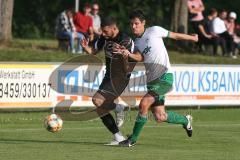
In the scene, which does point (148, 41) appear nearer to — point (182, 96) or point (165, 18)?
point (182, 96)

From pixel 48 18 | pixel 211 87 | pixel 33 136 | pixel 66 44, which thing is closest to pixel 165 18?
pixel 48 18

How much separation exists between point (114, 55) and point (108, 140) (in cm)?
166

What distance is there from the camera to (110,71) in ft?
51.9

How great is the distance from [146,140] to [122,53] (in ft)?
7.56

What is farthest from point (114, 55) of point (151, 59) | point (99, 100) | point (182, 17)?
point (182, 17)

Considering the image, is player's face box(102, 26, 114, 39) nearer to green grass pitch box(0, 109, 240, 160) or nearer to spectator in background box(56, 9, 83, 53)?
green grass pitch box(0, 109, 240, 160)

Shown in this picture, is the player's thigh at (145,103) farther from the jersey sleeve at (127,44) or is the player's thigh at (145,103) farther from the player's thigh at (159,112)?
the jersey sleeve at (127,44)

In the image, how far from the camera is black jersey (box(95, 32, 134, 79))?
15383 mm

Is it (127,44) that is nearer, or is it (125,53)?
(125,53)

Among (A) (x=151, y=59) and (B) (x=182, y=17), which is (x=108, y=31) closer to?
(A) (x=151, y=59)

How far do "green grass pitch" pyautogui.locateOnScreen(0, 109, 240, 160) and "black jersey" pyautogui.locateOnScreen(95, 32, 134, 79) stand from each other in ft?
4.09

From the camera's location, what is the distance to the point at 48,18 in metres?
62.5

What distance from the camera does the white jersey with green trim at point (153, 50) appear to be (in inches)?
583

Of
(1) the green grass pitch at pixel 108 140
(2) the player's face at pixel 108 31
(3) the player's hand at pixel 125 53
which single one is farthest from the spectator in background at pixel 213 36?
(3) the player's hand at pixel 125 53
